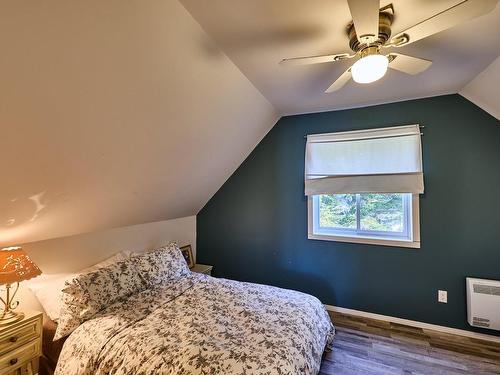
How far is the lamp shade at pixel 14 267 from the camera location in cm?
168

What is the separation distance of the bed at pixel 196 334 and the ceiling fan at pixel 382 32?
5.44ft

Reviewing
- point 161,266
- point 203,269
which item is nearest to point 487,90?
point 161,266

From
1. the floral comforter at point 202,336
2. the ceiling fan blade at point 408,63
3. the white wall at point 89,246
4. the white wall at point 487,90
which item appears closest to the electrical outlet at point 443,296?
the floral comforter at point 202,336

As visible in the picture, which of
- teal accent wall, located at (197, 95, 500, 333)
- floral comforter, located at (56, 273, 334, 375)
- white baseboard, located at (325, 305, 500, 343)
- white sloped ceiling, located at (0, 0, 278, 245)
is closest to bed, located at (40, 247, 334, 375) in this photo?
floral comforter, located at (56, 273, 334, 375)

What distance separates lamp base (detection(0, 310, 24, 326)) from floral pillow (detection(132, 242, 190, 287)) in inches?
34.1

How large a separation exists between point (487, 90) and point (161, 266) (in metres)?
3.44

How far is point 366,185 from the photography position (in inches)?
115

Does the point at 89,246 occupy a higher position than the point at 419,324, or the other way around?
the point at 89,246

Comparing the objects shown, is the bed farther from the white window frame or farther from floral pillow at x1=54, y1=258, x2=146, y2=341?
the white window frame

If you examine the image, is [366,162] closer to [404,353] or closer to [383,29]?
[383,29]

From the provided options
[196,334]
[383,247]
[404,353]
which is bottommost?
[404,353]

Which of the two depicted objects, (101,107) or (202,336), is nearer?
(101,107)

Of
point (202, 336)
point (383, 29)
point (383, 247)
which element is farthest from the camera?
point (383, 247)

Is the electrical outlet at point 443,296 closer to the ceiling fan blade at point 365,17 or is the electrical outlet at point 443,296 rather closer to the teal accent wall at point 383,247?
the teal accent wall at point 383,247
